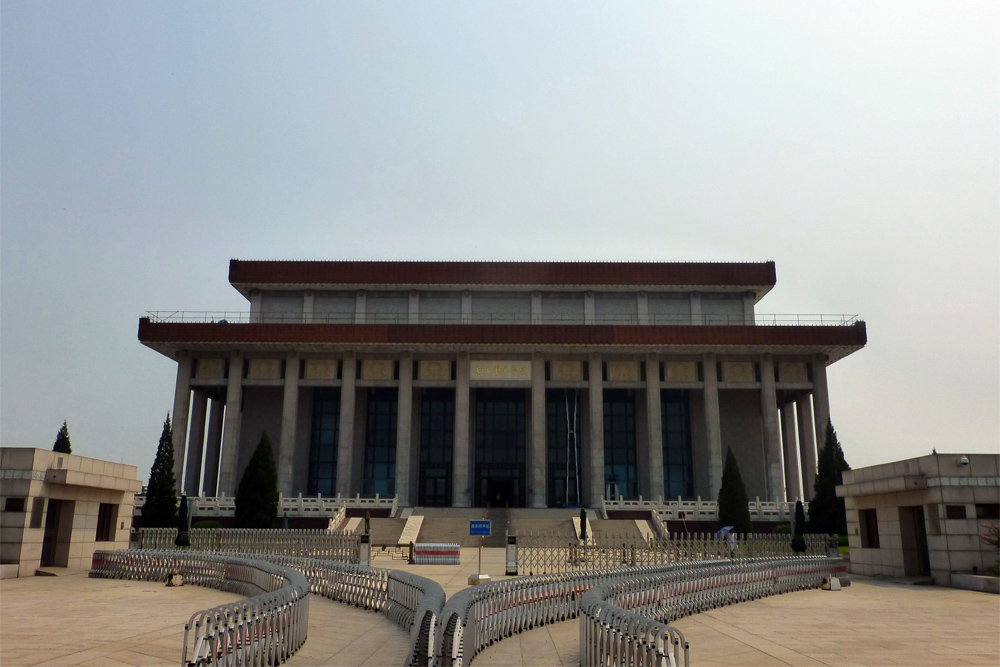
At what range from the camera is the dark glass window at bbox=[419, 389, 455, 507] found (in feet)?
178

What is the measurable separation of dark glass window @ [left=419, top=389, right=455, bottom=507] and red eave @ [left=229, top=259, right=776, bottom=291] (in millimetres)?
8401

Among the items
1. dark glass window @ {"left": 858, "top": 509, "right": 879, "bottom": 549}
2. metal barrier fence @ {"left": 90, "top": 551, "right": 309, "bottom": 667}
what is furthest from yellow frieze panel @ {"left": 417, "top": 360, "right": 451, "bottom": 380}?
metal barrier fence @ {"left": 90, "top": 551, "right": 309, "bottom": 667}

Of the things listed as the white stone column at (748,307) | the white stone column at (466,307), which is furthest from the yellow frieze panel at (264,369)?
the white stone column at (748,307)

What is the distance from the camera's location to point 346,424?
50.6 meters

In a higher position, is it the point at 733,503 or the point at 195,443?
the point at 195,443

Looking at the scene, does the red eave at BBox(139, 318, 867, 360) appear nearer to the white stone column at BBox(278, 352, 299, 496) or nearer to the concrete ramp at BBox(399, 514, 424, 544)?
the white stone column at BBox(278, 352, 299, 496)

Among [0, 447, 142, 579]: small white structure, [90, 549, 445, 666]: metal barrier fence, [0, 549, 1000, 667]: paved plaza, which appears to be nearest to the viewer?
[90, 549, 445, 666]: metal barrier fence

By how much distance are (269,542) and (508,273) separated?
31.1 m

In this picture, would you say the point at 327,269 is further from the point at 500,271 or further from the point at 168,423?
the point at 168,423

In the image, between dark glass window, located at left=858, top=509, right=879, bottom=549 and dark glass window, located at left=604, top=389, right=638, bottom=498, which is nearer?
dark glass window, located at left=858, top=509, right=879, bottom=549

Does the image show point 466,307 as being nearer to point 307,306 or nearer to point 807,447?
Answer: point 307,306

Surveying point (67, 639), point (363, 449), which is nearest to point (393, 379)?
point (363, 449)

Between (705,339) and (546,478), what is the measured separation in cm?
1444

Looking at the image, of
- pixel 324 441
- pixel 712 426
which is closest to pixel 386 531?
pixel 324 441
